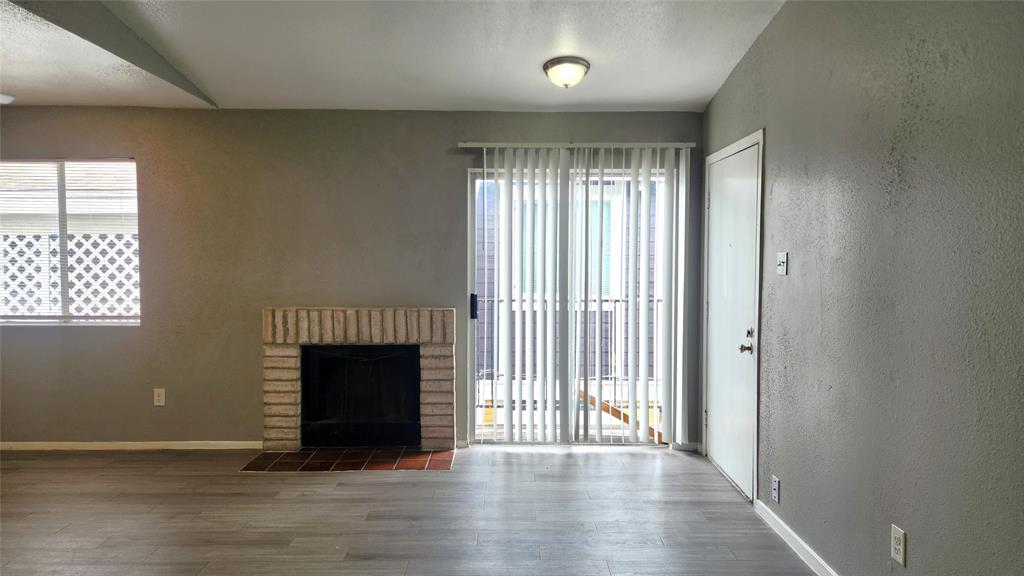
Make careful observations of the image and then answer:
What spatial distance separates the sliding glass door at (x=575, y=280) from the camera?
3711 mm

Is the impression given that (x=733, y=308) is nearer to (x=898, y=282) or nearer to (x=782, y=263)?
(x=782, y=263)

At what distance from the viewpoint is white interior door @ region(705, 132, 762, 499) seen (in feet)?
9.60

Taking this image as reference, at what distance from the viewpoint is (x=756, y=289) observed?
2.86 m

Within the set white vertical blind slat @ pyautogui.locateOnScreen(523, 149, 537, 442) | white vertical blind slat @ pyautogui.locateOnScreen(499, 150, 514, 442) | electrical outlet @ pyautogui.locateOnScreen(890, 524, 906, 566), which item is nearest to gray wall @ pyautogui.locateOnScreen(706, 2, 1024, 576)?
electrical outlet @ pyautogui.locateOnScreen(890, 524, 906, 566)

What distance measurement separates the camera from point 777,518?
264 centimetres

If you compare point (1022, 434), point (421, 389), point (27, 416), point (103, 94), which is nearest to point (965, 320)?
point (1022, 434)

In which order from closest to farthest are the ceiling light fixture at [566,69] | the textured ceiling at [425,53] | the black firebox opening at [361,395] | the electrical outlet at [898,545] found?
the electrical outlet at [898,545]
the textured ceiling at [425,53]
the ceiling light fixture at [566,69]
the black firebox opening at [361,395]

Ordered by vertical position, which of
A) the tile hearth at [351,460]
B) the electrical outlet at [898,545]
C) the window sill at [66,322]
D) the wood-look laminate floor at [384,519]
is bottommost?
the wood-look laminate floor at [384,519]

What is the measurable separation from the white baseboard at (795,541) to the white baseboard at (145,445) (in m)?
3.20

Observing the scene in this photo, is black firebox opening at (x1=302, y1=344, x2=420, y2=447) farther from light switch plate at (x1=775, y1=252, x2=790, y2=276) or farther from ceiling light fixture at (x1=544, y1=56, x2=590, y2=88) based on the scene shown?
light switch plate at (x1=775, y1=252, x2=790, y2=276)

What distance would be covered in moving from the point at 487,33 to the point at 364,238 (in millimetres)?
1617

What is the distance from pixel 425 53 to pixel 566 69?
792mm

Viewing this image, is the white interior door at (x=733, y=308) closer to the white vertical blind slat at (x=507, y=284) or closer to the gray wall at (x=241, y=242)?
the gray wall at (x=241, y=242)

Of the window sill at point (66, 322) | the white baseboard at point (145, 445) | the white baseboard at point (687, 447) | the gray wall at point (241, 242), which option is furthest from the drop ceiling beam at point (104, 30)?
the white baseboard at point (687, 447)
